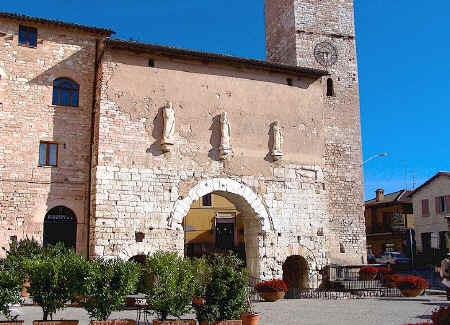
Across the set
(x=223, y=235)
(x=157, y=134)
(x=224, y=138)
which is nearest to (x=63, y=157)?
(x=157, y=134)

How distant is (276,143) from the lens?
68.9ft

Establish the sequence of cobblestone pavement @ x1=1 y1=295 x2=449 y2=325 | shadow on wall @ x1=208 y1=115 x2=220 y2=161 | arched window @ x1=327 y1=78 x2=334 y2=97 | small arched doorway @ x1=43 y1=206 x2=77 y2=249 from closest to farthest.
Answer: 1. cobblestone pavement @ x1=1 y1=295 x2=449 y2=325
2. small arched doorway @ x1=43 y1=206 x2=77 y2=249
3. shadow on wall @ x1=208 y1=115 x2=220 y2=161
4. arched window @ x1=327 y1=78 x2=334 y2=97

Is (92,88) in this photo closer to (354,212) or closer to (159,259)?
(159,259)

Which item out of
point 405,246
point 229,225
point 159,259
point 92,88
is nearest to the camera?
point 159,259

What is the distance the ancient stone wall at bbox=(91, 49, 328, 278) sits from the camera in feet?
59.8

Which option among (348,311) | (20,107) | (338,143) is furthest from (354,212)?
(20,107)

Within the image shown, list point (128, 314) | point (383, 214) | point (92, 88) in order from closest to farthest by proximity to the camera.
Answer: point (128, 314)
point (92, 88)
point (383, 214)

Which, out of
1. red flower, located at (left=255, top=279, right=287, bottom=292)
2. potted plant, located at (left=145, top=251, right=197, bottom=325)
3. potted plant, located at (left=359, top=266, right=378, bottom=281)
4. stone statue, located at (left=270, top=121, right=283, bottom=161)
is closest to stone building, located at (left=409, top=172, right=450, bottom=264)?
potted plant, located at (left=359, top=266, right=378, bottom=281)

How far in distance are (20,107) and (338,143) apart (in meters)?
15.0

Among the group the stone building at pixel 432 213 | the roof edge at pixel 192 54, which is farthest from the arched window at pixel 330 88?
the stone building at pixel 432 213

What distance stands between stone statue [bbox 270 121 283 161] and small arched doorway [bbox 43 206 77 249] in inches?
323

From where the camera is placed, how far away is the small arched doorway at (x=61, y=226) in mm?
18562

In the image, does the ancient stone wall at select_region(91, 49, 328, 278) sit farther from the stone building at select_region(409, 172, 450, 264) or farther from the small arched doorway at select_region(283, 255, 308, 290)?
the stone building at select_region(409, 172, 450, 264)

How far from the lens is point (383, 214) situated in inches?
1857
